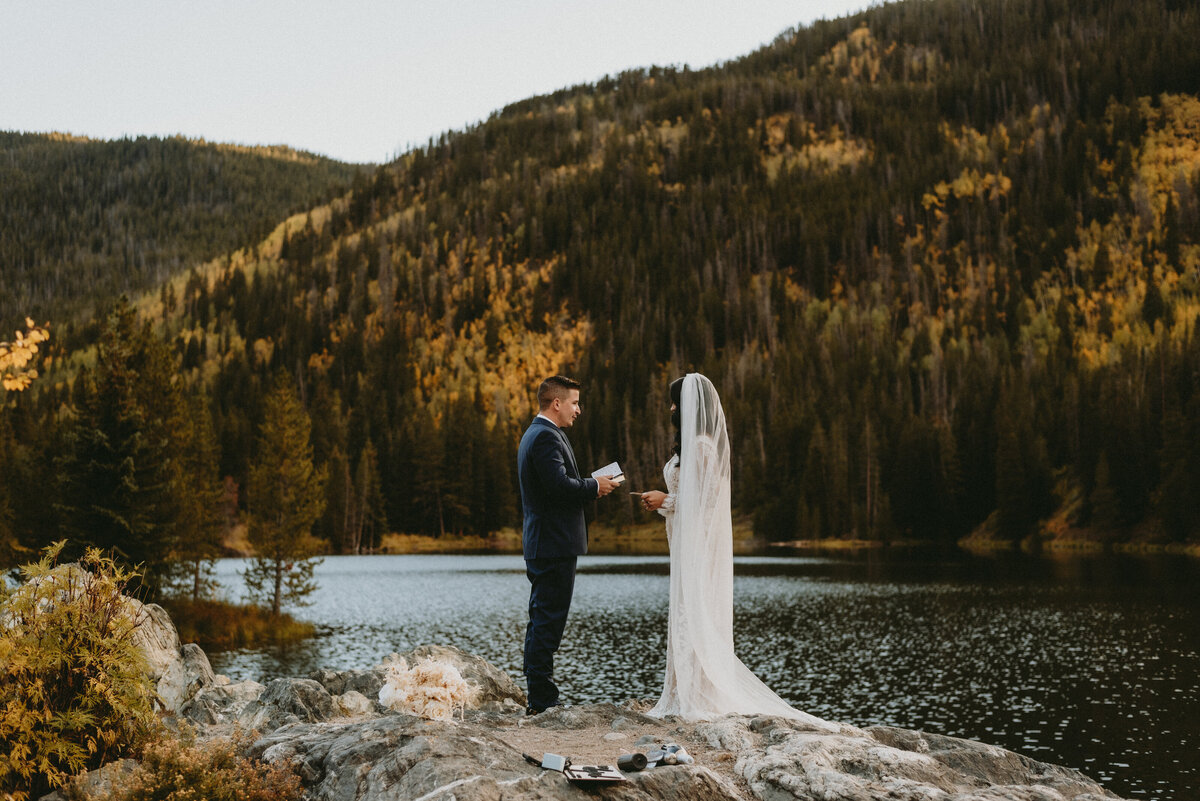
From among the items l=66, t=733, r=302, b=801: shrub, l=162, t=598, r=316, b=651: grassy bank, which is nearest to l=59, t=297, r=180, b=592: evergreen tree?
l=162, t=598, r=316, b=651: grassy bank

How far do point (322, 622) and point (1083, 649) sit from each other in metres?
26.7

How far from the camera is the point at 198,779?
634 centimetres

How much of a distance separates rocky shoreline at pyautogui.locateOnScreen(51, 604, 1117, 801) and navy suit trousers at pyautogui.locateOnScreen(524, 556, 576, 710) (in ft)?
1.55

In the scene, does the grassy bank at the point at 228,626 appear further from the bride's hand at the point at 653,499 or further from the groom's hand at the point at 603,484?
the groom's hand at the point at 603,484

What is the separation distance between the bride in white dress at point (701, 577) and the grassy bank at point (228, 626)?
1010 inches

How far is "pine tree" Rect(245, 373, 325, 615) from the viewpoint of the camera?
35.8 metres

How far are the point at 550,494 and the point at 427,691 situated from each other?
206cm

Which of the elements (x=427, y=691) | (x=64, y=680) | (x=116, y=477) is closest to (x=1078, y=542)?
(x=116, y=477)

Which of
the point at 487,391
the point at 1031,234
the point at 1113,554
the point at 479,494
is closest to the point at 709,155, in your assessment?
the point at 1031,234

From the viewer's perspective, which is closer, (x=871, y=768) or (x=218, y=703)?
(x=871, y=768)

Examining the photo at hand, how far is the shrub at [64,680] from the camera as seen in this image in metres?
6.99

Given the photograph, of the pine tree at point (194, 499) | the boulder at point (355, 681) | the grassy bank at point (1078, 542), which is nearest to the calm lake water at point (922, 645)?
the pine tree at point (194, 499)

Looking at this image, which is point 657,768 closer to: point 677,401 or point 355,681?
point 677,401

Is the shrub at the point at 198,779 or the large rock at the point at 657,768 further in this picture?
the shrub at the point at 198,779
